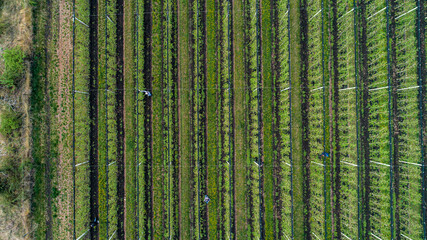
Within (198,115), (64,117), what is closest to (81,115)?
(64,117)

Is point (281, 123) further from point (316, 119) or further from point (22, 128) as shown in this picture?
point (22, 128)

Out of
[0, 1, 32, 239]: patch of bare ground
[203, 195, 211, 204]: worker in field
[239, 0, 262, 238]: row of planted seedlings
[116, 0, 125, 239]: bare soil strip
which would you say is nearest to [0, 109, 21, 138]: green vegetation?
[0, 1, 32, 239]: patch of bare ground

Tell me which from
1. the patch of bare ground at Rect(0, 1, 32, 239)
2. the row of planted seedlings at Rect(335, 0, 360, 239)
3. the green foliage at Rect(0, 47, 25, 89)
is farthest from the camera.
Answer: the patch of bare ground at Rect(0, 1, 32, 239)

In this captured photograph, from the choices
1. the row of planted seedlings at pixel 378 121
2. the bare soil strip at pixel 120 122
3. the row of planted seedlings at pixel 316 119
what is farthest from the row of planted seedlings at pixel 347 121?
the bare soil strip at pixel 120 122

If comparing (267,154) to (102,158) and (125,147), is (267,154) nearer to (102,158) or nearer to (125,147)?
(125,147)

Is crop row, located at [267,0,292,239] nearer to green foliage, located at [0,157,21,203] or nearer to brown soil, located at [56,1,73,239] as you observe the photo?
brown soil, located at [56,1,73,239]

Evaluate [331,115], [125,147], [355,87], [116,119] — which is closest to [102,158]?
[125,147]
